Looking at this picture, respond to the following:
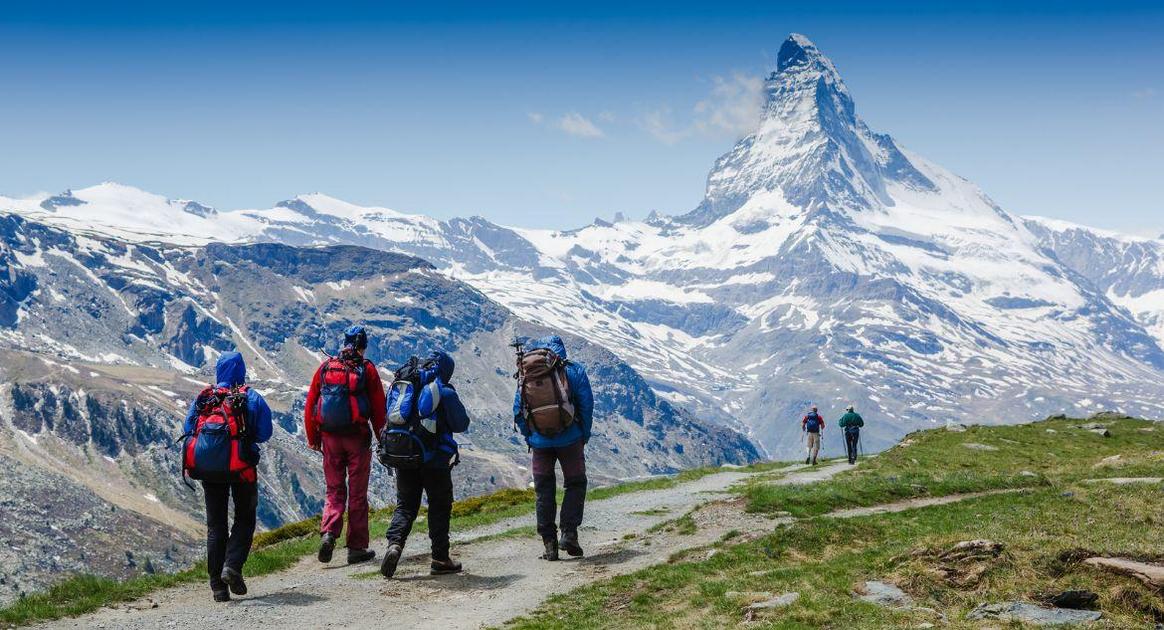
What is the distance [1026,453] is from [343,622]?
3515cm

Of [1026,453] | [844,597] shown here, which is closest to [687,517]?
[844,597]

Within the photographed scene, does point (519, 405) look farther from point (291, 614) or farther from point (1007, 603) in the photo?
point (1007, 603)

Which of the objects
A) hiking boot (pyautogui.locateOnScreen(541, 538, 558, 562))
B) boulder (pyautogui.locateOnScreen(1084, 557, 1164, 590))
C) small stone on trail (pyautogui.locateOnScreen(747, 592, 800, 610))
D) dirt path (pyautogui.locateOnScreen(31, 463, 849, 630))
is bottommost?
dirt path (pyautogui.locateOnScreen(31, 463, 849, 630))

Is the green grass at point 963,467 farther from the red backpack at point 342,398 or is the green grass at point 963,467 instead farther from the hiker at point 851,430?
the red backpack at point 342,398

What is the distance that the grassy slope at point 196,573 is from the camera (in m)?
16.6

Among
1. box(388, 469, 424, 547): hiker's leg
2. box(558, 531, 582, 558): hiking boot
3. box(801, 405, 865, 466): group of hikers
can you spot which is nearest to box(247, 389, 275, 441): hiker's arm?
box(388, 469, 424, 547): hiker's leg

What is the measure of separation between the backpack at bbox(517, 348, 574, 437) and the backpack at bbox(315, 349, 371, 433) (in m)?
3.41

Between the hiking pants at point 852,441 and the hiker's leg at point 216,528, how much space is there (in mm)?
36095

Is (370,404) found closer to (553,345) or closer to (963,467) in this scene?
(553,345)

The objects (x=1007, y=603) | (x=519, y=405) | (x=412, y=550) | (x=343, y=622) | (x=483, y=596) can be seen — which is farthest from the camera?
(x=412, y=550)

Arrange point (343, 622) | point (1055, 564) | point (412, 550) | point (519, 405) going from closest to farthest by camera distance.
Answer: point (1055, 564) → point (343, 622) → point (519, 405) → point (412, 550)

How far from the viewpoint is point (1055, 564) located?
49.3ft

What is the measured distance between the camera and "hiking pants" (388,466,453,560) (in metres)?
20.0

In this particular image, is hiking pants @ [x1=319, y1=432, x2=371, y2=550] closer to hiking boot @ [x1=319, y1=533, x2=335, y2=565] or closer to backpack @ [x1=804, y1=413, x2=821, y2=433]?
hiking boot @ [x1=319, y1=533, x2=335, y2=565]
